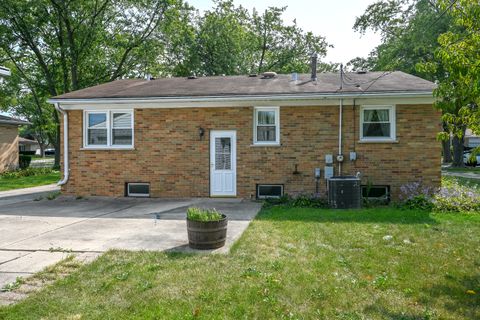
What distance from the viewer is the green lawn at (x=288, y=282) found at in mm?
4059

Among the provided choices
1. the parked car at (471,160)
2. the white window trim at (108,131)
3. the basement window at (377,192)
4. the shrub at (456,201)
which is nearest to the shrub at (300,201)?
the basement window at (377,192)

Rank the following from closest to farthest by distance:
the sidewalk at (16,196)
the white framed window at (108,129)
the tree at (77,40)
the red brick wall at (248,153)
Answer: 1. the red brick wall at (248,153)
2. the sidewalk at (16,196)
3. the white framed window at (108,129)
4. the tree at (77,40)

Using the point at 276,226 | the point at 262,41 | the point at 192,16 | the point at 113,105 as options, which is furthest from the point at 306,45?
the point at 276,226

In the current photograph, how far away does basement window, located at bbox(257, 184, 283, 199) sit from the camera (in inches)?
487

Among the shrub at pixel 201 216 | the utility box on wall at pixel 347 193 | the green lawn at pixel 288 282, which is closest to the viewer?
the green lawn at pixel 288 282

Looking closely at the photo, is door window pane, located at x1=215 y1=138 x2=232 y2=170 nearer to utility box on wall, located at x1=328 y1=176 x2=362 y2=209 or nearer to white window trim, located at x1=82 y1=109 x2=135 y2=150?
white window trim, located at x1=82 y1=109 x2=135 y2=150

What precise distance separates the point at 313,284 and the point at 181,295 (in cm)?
163

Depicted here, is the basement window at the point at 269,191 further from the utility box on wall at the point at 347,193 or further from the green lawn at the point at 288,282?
the green lawn at the point at 288,282

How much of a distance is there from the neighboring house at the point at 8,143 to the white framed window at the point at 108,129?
15314 mm

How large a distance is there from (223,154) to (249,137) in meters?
1.03

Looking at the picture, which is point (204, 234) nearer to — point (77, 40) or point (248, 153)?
point (248, 153)

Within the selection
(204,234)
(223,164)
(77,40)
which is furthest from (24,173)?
(204,234)

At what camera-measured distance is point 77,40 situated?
2559 cm

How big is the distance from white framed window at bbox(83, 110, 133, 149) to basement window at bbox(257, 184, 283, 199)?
4623 mm
